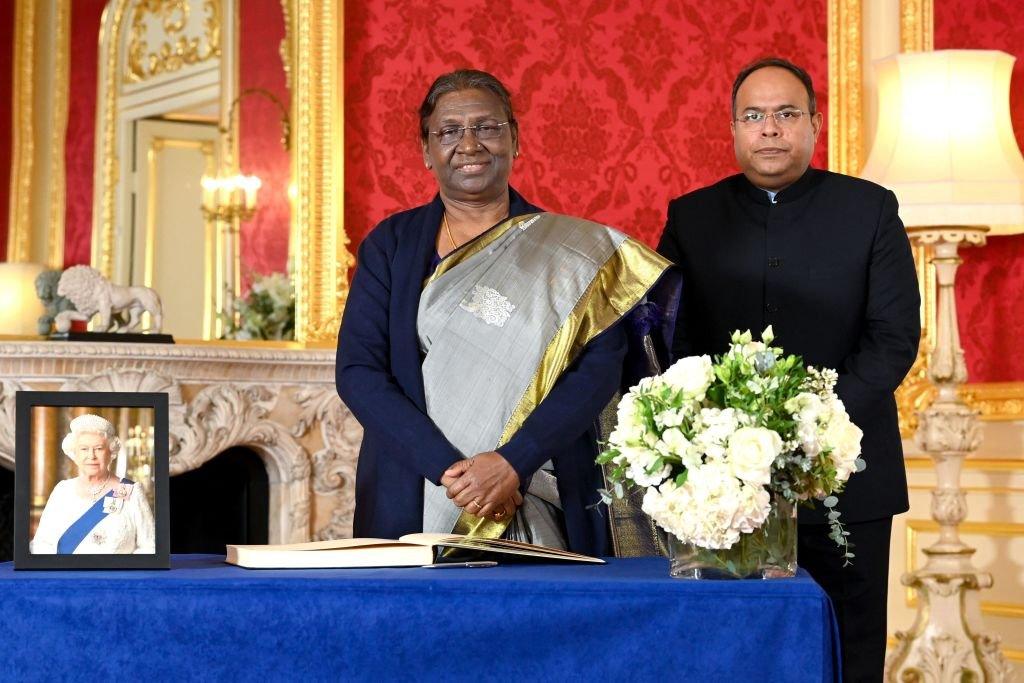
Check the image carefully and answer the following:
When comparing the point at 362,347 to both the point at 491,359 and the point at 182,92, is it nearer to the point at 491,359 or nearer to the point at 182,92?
the point at 491,359

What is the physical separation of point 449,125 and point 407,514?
2.03 feet

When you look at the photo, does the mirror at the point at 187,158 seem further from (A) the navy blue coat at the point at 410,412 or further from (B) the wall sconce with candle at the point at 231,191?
(A) the navy blue coat at the point at 410,412

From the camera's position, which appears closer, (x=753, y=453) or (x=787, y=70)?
(x=753, y=453)

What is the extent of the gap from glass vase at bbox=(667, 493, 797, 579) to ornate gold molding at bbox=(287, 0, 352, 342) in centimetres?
284

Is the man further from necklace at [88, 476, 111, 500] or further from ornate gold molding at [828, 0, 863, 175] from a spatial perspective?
ornate gold molding at [828, 0, 863, 175]

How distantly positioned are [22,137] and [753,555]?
309cm

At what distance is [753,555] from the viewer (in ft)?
5.47

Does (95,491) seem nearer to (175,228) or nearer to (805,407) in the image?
(805,407)

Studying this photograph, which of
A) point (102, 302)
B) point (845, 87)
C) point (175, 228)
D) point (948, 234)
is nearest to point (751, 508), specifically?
point (948, 234)

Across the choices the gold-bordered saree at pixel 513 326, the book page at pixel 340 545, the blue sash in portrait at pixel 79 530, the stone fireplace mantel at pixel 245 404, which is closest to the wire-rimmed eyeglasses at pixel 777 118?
the gold-bordered saree at pixel 513 326

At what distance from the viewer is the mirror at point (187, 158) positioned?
164 inches

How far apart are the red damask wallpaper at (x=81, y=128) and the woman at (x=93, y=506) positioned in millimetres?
2499

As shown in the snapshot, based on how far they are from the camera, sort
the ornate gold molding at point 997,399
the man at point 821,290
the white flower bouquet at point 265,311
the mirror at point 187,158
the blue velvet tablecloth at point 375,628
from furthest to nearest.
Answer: the ornate gold molding at point 997,399 → the white flower bouquet at point 265,311 → the mirror at point 187,158 → the man at point 821,290 → the blue velvet tablecloth at point 375,628

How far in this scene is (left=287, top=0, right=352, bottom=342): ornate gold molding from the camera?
Result: 439 centimetres
